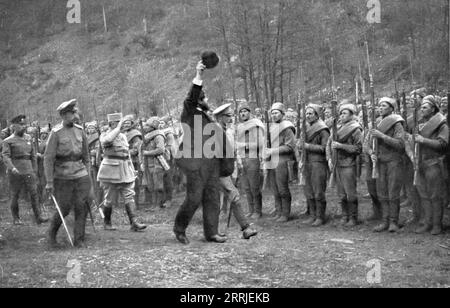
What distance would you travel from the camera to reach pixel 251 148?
10508mm

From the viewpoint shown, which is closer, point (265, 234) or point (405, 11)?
point (265, 234)

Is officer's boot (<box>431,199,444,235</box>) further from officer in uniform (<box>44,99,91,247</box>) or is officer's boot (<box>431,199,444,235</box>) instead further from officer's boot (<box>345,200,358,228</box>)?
officer in uniform (<box>44,99,91,247</box>)

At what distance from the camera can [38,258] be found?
7082 millimetres

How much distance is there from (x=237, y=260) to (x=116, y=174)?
10.9ft

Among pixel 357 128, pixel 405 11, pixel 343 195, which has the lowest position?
pixel 343 195

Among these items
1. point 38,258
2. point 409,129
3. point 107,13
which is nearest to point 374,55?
point 409,129

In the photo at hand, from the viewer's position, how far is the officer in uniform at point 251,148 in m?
10.4

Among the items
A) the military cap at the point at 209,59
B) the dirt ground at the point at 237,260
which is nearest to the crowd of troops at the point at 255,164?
the military cap at the point at 209,59

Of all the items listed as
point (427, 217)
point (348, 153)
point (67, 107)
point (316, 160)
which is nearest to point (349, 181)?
point (348, 153)

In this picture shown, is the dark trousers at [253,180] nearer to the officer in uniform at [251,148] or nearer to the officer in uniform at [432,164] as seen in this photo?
the officer in uniform at [251,148]

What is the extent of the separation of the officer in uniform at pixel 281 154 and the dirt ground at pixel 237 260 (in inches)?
37.7

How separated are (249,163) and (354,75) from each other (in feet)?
53.3
